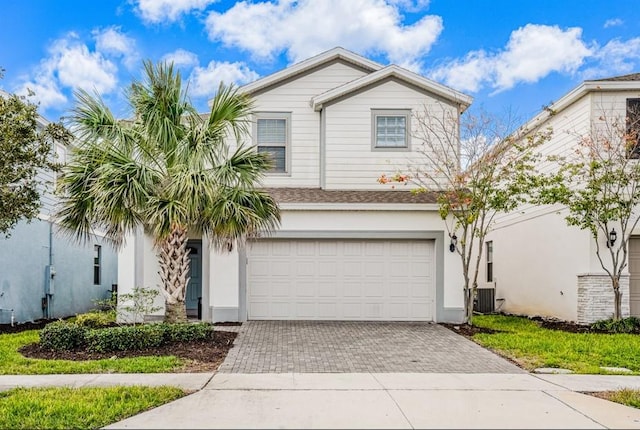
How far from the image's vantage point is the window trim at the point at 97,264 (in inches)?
771

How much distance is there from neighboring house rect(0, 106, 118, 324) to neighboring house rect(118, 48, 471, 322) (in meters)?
3.28

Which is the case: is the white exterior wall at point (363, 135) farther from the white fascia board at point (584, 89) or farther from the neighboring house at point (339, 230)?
the white fascia board at point (584, 89)

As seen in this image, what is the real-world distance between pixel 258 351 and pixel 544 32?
15.6 meters

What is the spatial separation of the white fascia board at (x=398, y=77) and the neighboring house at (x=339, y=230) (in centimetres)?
3

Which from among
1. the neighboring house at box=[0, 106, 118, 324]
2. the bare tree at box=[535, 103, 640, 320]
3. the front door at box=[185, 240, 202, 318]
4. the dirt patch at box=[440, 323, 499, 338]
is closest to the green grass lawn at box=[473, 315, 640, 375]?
the dirt patch at box=[440, 323, 499, 338]

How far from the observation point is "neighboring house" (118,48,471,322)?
13531 millimetres

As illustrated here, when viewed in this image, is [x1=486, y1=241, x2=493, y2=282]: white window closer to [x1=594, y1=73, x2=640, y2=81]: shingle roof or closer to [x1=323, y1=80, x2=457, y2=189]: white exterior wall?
[x1=323, y1=80, x2=457, y2=189]: white exterior wall

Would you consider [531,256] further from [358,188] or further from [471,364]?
[471,364]

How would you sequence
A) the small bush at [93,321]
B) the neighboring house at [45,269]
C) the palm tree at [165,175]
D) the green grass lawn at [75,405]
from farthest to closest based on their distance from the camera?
the neighboring house at [45,269] → the small bush at [93,321] → the palm tree at [165,175] → the green grass lawn at [75,405]

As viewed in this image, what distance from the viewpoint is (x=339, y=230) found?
13695mm

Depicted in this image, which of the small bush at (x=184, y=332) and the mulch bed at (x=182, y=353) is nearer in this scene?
the mulch bed at (x=182, y=353)

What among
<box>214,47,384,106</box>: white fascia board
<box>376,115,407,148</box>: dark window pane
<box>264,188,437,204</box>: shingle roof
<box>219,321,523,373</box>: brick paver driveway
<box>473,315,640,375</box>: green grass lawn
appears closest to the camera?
<box>219,321,523,373</box>: brick paver driveway

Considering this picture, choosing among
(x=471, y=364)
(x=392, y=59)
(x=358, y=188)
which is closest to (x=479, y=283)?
(x=358, y=188)

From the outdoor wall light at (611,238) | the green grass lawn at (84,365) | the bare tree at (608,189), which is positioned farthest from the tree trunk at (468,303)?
the green grass lawn at (84,365)
